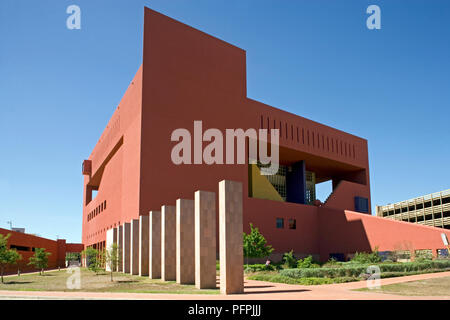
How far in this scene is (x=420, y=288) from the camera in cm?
1698

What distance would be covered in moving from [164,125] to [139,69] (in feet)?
19.0

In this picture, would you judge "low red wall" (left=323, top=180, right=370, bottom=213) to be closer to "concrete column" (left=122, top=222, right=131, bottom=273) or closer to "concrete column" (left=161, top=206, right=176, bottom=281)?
"concrete column" (left=122, top=222, right=131, bottom=273)

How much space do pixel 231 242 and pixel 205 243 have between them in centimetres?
244

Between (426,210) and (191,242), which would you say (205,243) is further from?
(426,210)

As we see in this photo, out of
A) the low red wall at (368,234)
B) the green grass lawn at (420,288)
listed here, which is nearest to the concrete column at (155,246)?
the green grass lawn at (420,288)

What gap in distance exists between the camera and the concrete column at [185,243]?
2064 centimetres

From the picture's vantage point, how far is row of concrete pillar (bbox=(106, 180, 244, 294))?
16266mm

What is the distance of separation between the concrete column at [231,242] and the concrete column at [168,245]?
24.5 ft

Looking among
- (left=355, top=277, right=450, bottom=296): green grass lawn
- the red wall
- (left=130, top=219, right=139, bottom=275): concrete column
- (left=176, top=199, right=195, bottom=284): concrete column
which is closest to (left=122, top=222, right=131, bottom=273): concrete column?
the red wall

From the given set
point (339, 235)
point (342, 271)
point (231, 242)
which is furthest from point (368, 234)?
point (231, 242)

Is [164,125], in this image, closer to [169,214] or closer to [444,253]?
[169,214]
